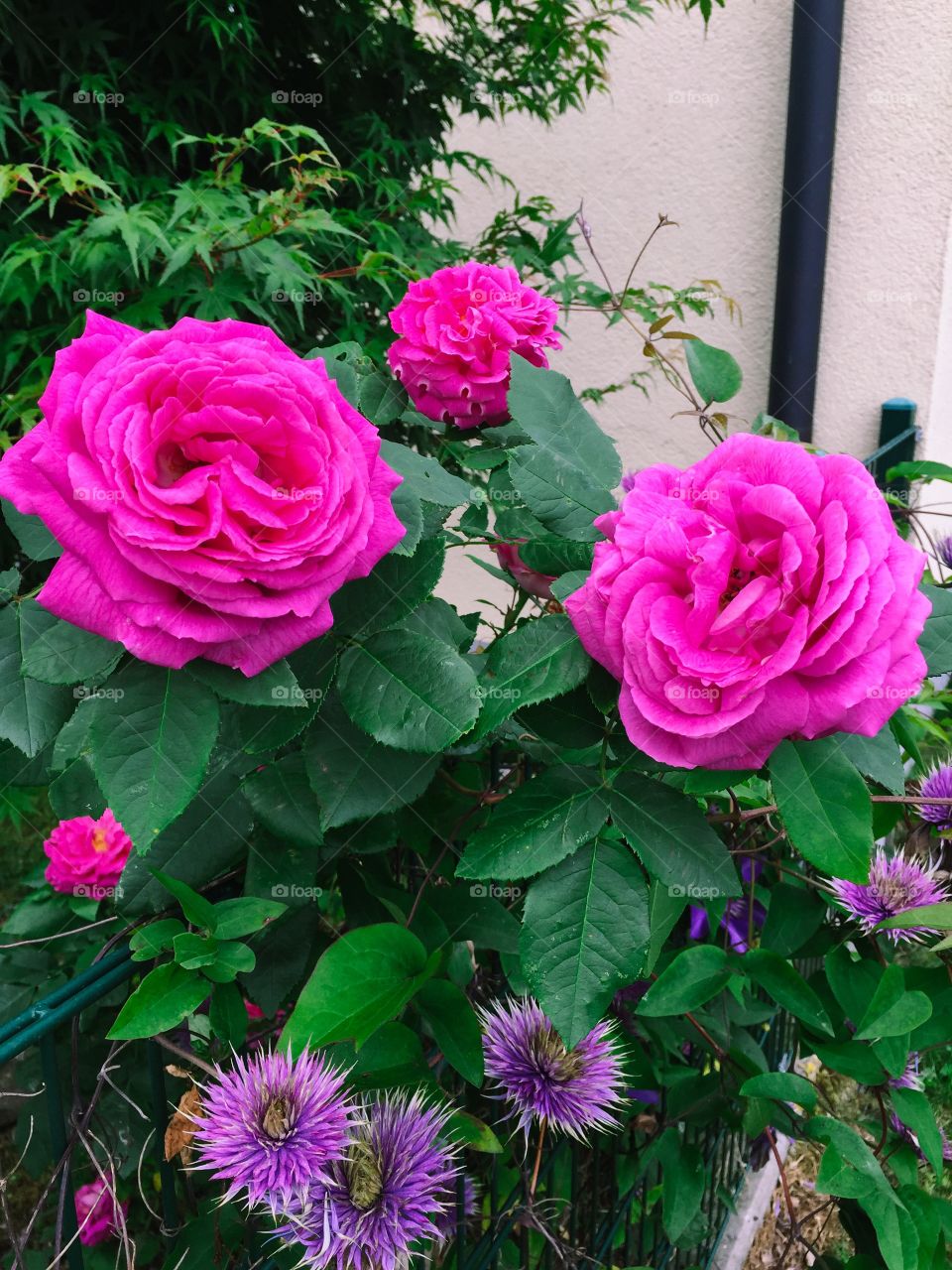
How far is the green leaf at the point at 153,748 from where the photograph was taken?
654 millimetres

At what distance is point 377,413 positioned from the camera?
1.09m

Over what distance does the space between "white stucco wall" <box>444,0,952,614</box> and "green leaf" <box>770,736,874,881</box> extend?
307 cm

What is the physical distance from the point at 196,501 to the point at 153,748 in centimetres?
16

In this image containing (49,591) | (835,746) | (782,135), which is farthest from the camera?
(782,135)

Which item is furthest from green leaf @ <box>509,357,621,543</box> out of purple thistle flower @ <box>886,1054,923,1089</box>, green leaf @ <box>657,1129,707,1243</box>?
green leaf @ <box>657,1129,707,1243</box>

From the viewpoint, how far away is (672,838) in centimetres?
77

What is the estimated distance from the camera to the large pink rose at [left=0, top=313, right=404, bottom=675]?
626mm

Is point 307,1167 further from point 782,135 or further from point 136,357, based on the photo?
point 782,135

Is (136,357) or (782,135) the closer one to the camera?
(136,357)

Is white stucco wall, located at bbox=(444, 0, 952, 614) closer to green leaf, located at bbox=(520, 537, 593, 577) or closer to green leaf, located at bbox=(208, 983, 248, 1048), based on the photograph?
green leaf, located at bbox=(520, 537, 593, 577)

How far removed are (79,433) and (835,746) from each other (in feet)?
1.82

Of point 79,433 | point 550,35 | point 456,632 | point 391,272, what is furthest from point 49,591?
point 550,35

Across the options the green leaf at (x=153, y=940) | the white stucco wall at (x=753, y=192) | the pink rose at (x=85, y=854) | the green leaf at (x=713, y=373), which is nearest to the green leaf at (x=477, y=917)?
the green leaf at (x=153, y=940)

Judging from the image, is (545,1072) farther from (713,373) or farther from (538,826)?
(713,373)
